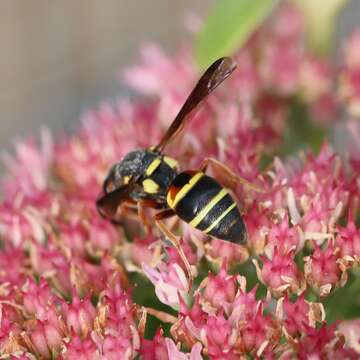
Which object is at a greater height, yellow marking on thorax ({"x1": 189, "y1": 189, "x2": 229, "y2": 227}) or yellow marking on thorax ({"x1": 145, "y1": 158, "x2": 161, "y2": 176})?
yellow marking on thorax ({"x1": 145, "y1": 158, "x2": 161, "y2": 176})

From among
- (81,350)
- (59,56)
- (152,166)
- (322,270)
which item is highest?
(59,56)

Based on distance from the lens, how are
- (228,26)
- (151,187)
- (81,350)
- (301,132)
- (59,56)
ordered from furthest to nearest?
(59,56)
(301,132)
(228,26)
(151,187)
(81,350)

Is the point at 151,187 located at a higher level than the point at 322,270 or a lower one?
higher

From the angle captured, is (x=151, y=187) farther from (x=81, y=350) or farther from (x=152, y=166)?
(x=81, y=350)

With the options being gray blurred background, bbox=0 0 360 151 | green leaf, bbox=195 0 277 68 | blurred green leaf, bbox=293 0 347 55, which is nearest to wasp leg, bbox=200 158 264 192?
green leaf, bbox=195 0 277 68

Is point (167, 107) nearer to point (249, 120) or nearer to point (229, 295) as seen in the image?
point (249, 120)

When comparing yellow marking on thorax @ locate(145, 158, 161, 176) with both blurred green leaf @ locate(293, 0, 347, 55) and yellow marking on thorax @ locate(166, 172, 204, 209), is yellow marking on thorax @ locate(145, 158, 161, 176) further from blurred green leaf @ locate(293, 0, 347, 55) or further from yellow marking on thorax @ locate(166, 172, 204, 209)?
blurred green leaf @ locate(293, 0, 347, 55)

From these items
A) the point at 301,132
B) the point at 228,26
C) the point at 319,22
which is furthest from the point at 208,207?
the point at 319,22
